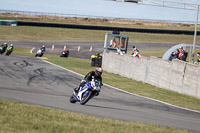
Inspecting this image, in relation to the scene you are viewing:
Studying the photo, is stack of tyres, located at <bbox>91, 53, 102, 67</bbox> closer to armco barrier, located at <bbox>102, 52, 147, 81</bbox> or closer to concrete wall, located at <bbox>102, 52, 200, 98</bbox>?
armco barrier, located at <bbox>102, 52, 147, 81</bbox>

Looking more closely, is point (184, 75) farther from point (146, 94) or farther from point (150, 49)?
point (150, 49)

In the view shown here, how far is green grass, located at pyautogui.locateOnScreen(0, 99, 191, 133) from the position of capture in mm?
8352

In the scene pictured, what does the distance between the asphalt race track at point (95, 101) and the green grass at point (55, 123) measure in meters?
1.41

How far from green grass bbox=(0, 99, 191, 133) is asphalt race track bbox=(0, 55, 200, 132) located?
141cm

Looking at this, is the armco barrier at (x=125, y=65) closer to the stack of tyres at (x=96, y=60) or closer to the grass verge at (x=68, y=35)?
the stack of tyres at (x=96, y=60)

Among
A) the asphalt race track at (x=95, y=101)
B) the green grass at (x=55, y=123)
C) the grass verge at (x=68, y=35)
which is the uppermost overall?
the grass verge at (x=68, y=35)

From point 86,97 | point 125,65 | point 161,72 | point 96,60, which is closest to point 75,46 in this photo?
point 96,60

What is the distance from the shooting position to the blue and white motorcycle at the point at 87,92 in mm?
12398

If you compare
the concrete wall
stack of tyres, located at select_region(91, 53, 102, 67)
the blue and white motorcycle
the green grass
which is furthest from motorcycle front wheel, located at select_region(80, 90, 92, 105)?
stack of tyres, located at select_region(91, 53, 102, 67)

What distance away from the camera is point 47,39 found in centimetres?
5719

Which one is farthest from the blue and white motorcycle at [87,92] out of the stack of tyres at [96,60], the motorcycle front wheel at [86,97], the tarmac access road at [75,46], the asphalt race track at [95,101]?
the tarmac access road at [75,46]

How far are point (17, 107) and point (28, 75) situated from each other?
31.8 feet

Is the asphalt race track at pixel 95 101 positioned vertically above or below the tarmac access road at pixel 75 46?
below

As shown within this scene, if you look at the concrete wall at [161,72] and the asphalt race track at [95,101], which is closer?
the asphalt race track at [95,101]
